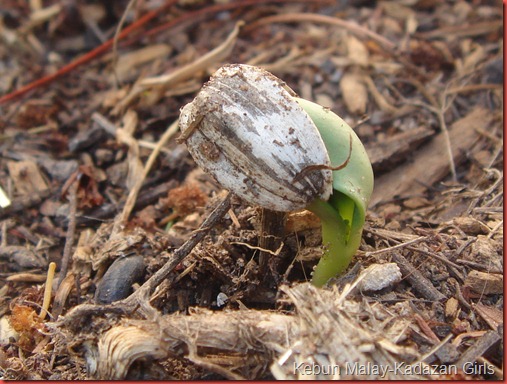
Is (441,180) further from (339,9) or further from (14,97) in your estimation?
(14,97)

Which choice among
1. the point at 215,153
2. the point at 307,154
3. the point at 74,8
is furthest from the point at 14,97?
the point at 307,154

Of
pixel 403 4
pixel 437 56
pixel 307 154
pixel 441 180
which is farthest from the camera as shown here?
pixel 403 4

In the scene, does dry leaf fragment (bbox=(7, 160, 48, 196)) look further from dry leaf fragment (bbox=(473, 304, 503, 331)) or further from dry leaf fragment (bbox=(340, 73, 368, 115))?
dry leaf fragment (bbox=(473, 304, 503, 331))

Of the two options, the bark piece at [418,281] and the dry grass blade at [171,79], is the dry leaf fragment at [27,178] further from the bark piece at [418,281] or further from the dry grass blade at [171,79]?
the bark piece at [418,281]

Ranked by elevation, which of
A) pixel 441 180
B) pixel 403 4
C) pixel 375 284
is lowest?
pixel 441 180

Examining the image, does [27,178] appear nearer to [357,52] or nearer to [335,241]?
[335,241]

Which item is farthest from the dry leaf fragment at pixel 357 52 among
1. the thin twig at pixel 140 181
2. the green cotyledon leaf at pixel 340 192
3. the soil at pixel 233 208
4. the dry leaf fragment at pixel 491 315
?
the dry leaf fragment at pixel 491 315

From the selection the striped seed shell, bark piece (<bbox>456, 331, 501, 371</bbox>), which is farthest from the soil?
the striped seed shell
